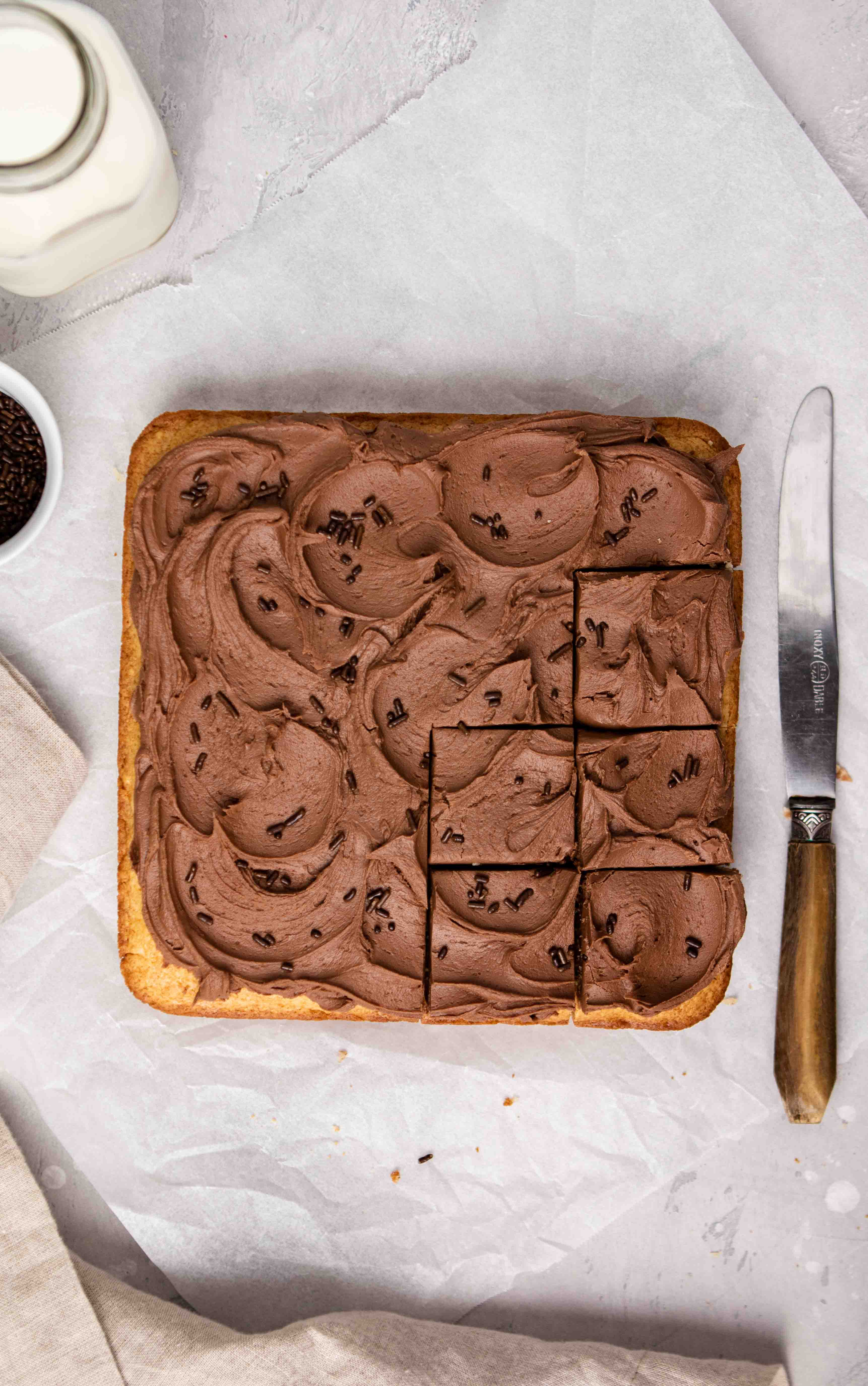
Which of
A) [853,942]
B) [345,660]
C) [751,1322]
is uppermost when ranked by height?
[345,660]

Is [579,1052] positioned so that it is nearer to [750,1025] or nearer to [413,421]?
[750,1025]

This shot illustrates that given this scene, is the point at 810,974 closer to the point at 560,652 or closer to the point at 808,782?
the point at 808,782

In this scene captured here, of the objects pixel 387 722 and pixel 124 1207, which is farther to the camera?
pixel 124 1207

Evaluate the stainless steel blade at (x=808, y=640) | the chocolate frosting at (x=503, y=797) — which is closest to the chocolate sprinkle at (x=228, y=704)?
the chocolate frosting at (x=503, y=797)

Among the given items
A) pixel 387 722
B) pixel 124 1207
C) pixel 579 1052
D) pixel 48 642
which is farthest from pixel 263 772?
pixel 124 1207

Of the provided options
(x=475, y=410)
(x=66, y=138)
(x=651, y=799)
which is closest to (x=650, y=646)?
(x=651, y=799)
